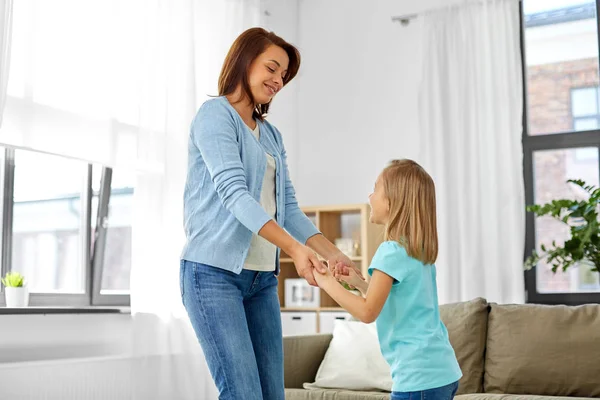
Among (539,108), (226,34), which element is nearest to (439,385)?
(226,34)

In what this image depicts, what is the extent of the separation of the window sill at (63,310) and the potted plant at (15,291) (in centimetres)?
7

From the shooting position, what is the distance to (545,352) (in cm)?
328

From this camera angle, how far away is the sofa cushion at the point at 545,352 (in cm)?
319

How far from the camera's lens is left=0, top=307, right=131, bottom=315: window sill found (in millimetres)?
3370

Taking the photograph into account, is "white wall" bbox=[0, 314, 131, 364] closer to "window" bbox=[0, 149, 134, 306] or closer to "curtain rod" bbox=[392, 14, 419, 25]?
"window" bbox=[0, 149, 134, 306]

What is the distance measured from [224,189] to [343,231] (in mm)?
3750

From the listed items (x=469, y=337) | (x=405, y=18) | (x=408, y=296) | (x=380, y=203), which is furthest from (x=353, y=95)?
(x=408, y=296)

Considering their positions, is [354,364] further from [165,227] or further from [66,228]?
[66,228]

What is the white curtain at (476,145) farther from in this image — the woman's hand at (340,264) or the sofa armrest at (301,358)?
the woman's hand at (340,264)

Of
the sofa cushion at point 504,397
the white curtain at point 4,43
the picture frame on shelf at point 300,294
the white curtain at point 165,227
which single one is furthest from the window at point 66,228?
the sofa cushion at point 504,397

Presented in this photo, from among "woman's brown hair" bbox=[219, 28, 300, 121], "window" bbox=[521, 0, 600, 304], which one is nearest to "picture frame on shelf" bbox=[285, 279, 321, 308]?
A: "window" bbox=[521, 0, 600, 304]

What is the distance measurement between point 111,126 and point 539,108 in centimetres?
303

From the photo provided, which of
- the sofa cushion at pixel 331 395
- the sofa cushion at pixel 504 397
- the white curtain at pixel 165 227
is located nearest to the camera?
the sofa cushion at pixel 504 397

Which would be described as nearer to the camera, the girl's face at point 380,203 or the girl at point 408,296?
the girl at point 408,296
